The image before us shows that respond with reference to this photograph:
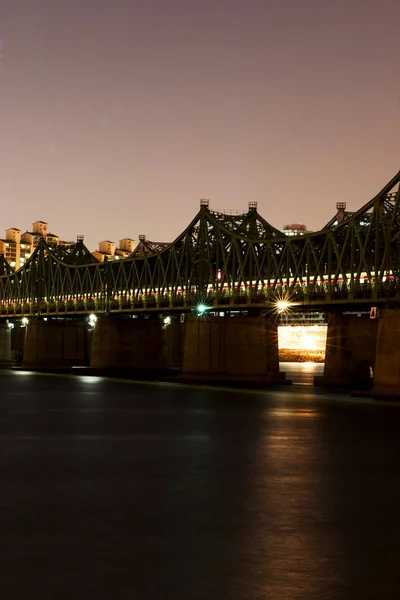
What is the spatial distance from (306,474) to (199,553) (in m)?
11.3

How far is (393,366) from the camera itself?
211 ft

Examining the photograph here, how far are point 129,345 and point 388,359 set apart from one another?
56.4 m

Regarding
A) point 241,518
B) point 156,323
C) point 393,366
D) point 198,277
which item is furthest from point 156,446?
point 156,323

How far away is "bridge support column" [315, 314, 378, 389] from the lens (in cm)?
8712

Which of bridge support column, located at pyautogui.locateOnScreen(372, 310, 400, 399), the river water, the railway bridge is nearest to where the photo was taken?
the river water

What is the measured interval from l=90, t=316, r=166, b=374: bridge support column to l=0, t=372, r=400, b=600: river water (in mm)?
65831

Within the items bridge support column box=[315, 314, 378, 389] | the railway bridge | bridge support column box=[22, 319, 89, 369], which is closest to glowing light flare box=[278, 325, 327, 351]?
the railway bridge

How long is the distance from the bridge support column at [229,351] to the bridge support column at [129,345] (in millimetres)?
19929

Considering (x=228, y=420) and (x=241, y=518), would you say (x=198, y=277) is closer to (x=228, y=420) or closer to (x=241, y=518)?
(x=228, y=420)

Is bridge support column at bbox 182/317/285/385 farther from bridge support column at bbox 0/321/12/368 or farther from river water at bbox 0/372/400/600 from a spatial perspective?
bridge support column at bbox 0/321/12/368

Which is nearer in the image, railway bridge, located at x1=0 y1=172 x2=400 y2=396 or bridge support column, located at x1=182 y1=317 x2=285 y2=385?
railway bridge, located at x1=0 y1=172 x2=400 y2=396

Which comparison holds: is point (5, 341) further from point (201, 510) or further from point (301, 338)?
point (201, 510)

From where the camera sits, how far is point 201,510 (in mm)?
22391

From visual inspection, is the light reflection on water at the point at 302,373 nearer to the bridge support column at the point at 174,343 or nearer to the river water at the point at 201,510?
the bridge support column at the point at 174,343
